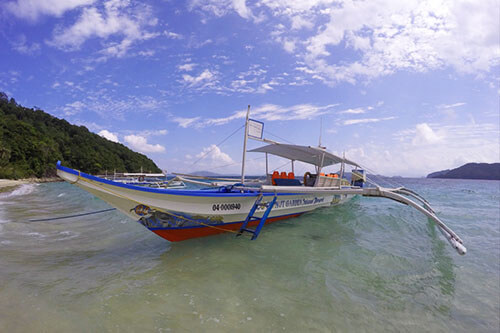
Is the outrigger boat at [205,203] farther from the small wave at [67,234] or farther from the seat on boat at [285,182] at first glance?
the small wave at [67,234]

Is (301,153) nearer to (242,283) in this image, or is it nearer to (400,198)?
(400,198)

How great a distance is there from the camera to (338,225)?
31.8ft

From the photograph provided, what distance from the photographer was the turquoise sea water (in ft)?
10.8

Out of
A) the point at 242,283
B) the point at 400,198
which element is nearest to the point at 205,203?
the point at 242,283

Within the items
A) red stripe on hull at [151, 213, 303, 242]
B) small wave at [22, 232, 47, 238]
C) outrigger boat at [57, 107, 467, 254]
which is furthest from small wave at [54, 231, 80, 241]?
red stripe on hull at [151, 213, 303, 242]

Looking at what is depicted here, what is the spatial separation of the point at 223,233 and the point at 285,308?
388 cm

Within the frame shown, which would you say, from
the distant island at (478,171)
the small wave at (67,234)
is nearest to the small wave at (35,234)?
the small wave at (67,234)

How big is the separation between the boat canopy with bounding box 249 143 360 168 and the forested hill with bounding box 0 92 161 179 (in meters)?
47.6

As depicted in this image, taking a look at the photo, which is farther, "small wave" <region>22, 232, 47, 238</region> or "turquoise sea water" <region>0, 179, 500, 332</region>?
"small wave" <region>22, 232, 47, 238</region>

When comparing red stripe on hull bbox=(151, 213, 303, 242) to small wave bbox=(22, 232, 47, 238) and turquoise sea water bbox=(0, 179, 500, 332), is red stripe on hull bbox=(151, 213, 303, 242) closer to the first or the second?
turquoise sea water bbox=(0, 179, 500, 332)

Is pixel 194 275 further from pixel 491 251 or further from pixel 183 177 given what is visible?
pixel 491 251

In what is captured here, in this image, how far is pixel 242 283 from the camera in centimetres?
437

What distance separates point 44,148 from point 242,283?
64013mm

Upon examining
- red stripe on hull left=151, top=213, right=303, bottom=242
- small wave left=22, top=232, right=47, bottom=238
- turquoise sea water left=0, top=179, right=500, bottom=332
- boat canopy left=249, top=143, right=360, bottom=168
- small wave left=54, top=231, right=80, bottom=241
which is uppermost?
boat canopy left=249, top=143, right=360, bottom=168
